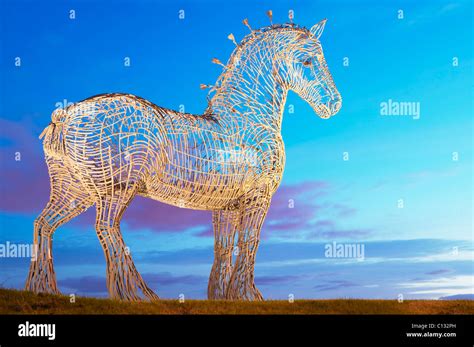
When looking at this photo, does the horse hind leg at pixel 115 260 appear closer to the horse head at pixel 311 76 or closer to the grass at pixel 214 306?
the grass at pixel 214 306

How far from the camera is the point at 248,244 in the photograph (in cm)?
1061

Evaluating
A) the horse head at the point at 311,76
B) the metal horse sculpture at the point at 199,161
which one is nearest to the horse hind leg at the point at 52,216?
the metal horse sculpture at the point at 199,161

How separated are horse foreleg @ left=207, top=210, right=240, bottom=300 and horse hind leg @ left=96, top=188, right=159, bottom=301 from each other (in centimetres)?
219

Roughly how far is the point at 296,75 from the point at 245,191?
2.48 meters

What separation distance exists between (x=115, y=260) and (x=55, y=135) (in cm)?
221

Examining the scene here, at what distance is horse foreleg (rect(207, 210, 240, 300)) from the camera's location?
11297mm

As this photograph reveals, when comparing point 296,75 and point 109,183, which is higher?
point 296,75

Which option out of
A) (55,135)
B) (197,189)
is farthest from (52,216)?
(197,189)

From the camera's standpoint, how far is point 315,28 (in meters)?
11.6
